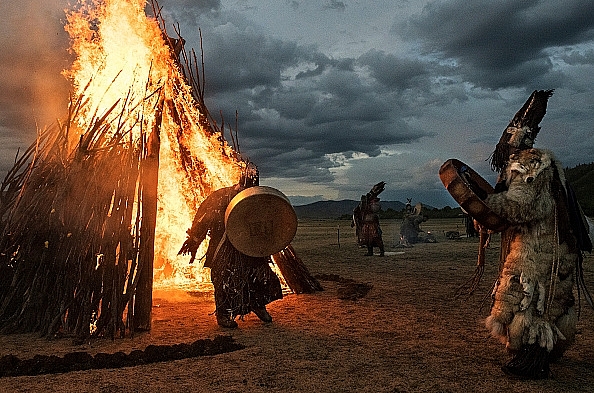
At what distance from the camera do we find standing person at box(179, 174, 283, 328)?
6.34 meters

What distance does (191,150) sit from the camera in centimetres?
833

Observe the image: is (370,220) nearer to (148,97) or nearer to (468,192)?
(148,97)

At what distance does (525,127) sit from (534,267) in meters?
1.32

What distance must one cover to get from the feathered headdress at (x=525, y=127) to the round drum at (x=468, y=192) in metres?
0.53

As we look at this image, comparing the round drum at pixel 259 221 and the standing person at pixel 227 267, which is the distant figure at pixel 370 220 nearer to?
the standing person at pixel 227 267

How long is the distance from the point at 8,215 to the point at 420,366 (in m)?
5.38

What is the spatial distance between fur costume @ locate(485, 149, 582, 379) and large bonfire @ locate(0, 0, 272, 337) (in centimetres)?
414

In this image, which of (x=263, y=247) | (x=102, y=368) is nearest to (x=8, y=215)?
(x=102, y=368)

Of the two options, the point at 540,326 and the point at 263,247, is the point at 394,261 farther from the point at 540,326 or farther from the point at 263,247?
the point at 540,326

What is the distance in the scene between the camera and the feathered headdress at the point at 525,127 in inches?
179

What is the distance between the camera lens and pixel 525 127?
14.9 ft

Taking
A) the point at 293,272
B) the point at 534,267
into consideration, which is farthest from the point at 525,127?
the point at 293,272

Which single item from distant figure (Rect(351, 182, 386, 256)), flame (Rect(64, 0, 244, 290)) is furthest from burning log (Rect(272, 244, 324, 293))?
distant figure (Rect(351, 182, 386, 256))

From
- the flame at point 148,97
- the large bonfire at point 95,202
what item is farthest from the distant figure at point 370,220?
the large bonfire at point 95,202
